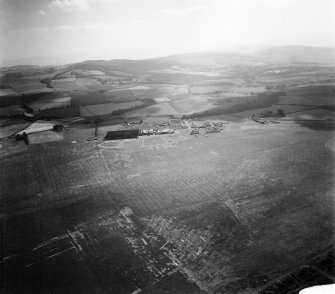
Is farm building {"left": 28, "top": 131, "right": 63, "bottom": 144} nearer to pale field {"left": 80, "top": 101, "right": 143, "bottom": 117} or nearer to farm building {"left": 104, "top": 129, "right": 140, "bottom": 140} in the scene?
farm building {"left": 104, "top": 129, "right": 140, "bottom": 140}

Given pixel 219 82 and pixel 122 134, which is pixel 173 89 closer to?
pixel 219 82

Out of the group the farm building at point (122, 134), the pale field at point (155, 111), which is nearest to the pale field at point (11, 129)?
the farm building at point (122, 134)

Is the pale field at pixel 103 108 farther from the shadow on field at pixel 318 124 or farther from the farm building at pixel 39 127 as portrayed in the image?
the shadow on field at pixel 318 124

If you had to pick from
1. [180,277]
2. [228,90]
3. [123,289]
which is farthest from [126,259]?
[228,90]

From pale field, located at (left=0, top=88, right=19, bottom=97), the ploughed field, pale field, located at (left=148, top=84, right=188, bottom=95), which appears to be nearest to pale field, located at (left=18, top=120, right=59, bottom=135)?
the ploughed field

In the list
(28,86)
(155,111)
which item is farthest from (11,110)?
(28,86)
